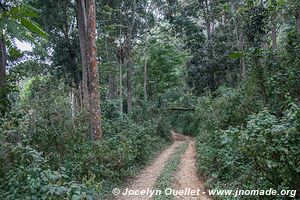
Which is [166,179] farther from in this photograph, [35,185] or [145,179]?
[35,185]

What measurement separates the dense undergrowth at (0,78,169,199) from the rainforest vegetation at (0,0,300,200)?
0.03 metres

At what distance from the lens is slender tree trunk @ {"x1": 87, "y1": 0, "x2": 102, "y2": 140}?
10.0 meters

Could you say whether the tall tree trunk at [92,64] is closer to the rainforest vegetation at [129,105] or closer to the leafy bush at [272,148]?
the rainforest vegetation at [129,105]

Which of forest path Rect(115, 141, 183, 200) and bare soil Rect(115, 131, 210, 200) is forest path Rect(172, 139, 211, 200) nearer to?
bare soil Rect(115, 131, 210, 200)

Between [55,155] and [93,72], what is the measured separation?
10.8ft

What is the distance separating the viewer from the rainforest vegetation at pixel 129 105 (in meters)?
4.98

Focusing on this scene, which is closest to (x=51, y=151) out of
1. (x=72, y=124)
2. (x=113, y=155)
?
(x=72, y=124)

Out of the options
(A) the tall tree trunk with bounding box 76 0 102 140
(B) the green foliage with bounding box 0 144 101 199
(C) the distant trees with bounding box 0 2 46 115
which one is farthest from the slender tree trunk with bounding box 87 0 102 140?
(B) the green foliage with bounding box 0 144 101 199

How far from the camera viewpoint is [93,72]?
1005 centimetres

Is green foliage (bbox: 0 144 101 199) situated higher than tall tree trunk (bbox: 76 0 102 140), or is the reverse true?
→ tall tree trunk (bbox: 76 0 102 140)

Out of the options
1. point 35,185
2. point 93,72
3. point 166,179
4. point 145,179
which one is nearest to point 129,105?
point 93,72

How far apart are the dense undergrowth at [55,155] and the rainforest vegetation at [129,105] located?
0.03 meters

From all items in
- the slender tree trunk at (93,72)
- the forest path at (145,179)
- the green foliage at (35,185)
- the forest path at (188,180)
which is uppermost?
the slender tree trunk at (93,72)

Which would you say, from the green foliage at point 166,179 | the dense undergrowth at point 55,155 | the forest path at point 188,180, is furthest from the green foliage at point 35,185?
the forest path at point 188,180
